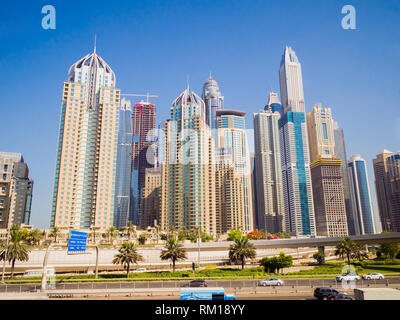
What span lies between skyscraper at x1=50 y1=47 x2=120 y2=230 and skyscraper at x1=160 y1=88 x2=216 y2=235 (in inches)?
1392

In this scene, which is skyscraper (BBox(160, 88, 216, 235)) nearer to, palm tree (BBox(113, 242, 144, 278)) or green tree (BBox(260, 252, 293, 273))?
green tree (BBox(260, 252, 293, 273))

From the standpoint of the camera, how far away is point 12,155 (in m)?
130

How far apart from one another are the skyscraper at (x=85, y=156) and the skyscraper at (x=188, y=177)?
116 ft

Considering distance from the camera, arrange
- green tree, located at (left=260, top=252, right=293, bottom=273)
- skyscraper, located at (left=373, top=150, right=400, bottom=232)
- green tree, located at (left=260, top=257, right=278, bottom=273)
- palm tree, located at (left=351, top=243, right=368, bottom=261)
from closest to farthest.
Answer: green tree, located at (left=260, top=252, right=293, bottom=273), green tree, located at (left=260, top=257, right=278, bottom=273), palm tree, located at (left=351, top=243, right=368, bottom=261), skyscraper, located at (left=373, top=150, right=400, bottom=232)

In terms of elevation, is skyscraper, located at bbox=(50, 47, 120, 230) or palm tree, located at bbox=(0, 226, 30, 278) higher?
skyscraper, located at bbox=(50, 47, 120, 230)

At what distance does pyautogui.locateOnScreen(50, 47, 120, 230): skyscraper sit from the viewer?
129 metres

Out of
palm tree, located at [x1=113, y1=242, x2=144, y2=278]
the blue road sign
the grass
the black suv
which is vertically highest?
the blue road sign

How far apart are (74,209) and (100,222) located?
12.4m

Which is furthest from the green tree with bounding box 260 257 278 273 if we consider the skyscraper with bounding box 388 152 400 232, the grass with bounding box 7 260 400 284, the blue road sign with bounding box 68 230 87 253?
the skyscraper with bounding box 388 152 400 232

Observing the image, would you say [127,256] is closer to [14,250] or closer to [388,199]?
[14,250]

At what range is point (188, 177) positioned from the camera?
518 ft

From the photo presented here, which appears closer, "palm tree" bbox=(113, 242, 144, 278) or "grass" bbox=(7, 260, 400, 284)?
"grass" bbox=(7, 260, 400, 284)
